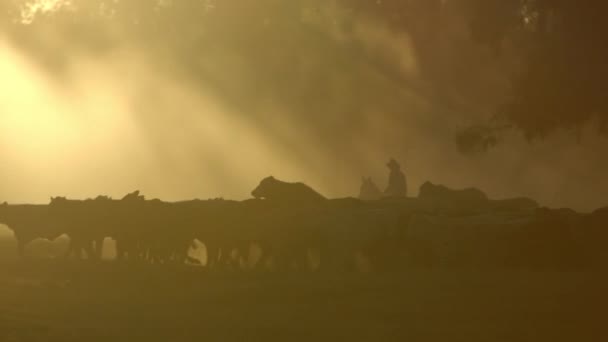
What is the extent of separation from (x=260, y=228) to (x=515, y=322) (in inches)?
622

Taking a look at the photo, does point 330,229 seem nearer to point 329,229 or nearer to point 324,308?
point 329,229

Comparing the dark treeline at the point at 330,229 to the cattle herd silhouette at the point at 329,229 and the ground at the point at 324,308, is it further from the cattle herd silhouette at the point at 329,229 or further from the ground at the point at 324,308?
the ground at the point at 324,308

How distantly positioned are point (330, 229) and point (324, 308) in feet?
29.0

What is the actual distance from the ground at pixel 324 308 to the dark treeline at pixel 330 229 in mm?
2209

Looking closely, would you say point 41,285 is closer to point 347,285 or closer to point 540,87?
point 347,285

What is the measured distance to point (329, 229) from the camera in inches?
1168

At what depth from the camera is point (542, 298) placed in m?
19.4

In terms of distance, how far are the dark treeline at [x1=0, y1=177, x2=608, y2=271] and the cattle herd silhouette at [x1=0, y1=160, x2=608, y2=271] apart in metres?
0.03

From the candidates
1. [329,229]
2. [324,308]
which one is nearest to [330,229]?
[329,229]

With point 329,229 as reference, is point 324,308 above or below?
below

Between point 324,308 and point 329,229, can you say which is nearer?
point 324,308

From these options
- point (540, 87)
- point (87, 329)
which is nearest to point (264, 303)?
point (87, 329)

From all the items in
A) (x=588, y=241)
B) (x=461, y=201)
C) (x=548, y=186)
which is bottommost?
(x=588, y=241)

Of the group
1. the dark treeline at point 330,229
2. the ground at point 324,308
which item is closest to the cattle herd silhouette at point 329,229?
the dark treeline at point 330,229
